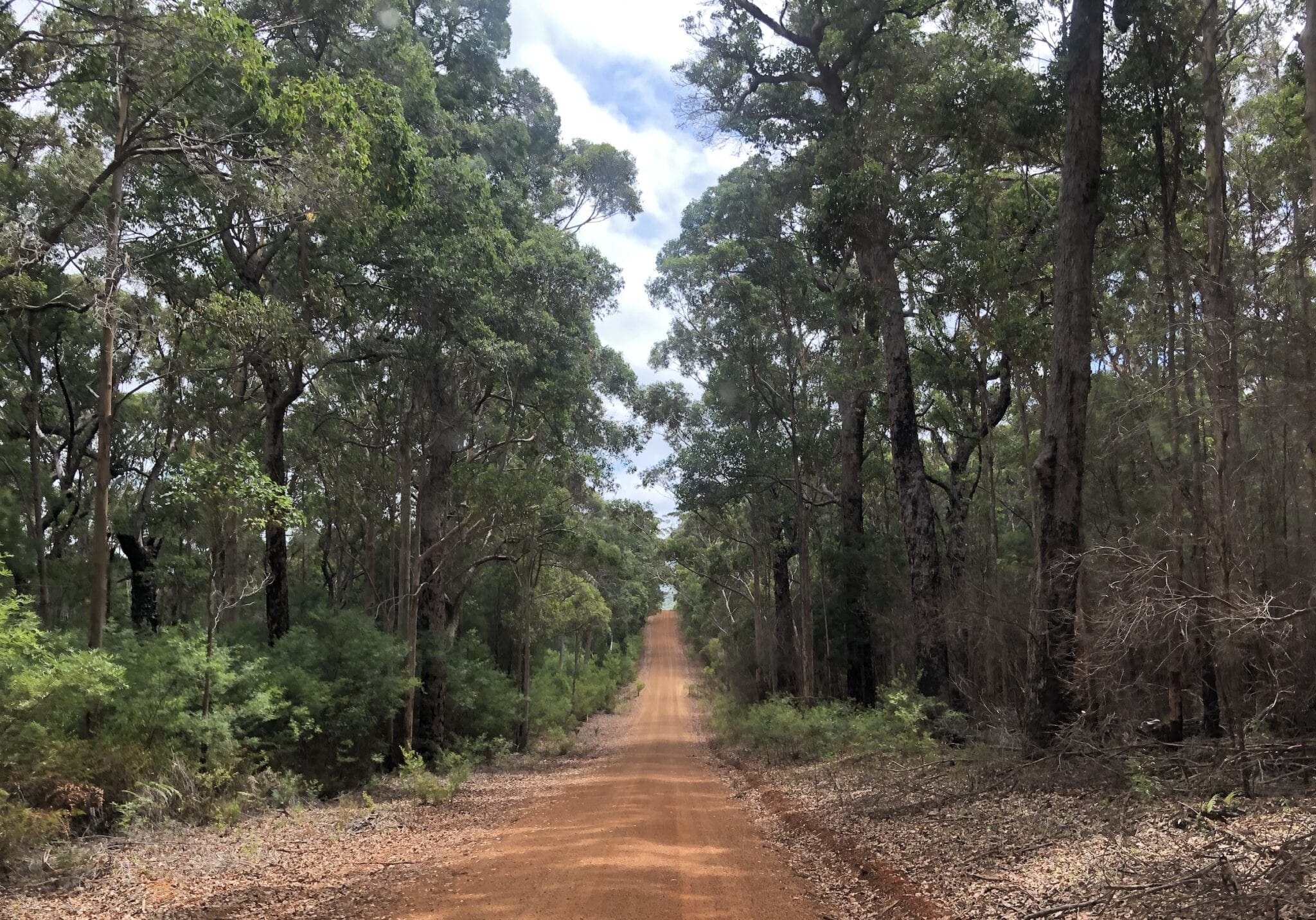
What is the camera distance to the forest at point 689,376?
356 inches


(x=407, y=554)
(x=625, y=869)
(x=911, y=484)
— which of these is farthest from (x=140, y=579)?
(x=911, y=484)

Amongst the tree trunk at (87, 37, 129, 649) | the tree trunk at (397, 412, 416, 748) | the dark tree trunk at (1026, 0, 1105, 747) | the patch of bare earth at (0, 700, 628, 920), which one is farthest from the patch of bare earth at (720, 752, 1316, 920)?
the tree trunk at (87, 37, 129, 649)

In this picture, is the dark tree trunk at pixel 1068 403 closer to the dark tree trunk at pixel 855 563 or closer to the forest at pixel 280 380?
the forest at pixel 280 380

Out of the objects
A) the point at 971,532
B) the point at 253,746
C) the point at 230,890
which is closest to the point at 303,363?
the point at 253,746

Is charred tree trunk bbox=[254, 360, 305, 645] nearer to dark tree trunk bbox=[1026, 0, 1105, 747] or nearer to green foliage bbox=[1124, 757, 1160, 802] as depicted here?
dark tree trunk bbox=[1026, 0, 1105, 747]

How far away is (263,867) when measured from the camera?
827 cm

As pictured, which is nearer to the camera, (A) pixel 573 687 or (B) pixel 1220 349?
(B) pixel 1220 349

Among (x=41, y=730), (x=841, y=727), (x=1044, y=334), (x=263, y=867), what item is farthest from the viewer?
(x=841, y=727)

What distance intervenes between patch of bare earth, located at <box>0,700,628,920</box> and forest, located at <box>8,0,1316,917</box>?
74 cm

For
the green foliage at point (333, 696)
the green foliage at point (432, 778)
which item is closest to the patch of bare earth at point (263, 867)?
the green foliage at point (432, 778)

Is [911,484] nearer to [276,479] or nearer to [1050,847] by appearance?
[1050,847]

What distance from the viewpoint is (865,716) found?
17.3 m

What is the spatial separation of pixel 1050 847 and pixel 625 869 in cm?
385

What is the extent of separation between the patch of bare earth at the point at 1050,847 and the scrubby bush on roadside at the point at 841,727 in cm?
250
